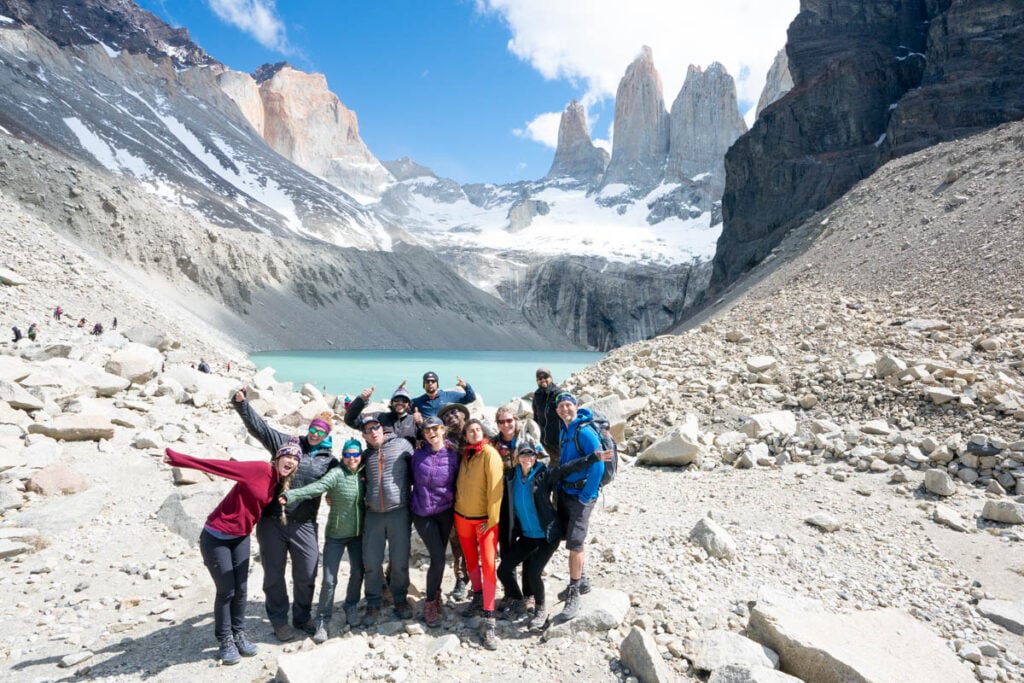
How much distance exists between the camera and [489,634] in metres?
4.26

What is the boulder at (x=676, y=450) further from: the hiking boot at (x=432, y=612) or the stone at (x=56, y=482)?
the stone at (x=56, y=482)

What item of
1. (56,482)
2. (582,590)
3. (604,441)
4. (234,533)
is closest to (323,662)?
(234,533)

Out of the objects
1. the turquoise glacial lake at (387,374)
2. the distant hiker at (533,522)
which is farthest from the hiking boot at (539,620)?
the turquoise glacial lake at (387,374)

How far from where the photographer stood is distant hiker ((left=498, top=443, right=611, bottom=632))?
4.48m

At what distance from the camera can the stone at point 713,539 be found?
17.8 ft

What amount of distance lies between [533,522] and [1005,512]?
217 inches

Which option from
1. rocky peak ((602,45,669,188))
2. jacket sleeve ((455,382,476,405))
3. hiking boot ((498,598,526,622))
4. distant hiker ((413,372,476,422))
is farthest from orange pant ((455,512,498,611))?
rocky peak ((602,45,669,188))

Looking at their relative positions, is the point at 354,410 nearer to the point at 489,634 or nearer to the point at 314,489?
the point at 314,489

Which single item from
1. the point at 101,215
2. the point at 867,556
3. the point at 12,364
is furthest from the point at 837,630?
the point at 101,215

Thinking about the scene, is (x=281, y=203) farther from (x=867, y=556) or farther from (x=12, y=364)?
(x=867, y=556)

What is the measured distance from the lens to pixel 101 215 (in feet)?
143

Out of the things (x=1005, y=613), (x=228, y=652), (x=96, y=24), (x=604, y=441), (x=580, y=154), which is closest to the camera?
(x=228, y=652)

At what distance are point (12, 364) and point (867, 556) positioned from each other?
41.5 ft

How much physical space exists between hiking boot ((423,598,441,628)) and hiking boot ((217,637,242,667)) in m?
1.37
